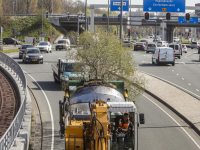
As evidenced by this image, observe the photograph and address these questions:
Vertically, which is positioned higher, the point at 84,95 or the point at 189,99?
the point at 84,95

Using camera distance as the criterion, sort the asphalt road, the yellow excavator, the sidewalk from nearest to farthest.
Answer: the yellow excavator < the asphalt road < the sidewalk

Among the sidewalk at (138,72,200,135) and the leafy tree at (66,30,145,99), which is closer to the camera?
the leafy tree at (66,30,145,99)

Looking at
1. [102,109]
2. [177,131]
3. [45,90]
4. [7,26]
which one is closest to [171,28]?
[7,26]

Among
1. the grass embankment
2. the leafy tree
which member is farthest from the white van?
the grass embankment

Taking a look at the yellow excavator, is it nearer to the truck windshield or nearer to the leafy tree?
the leafy tree

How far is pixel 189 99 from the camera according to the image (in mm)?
21594

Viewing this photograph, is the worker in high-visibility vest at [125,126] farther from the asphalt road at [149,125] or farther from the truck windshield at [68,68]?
the truck windshield at [68,68]

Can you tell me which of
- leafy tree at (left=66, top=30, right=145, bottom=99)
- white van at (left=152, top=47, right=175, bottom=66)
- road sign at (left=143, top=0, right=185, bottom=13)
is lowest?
white van at (left=152, top=47, right=175, bottom=66)

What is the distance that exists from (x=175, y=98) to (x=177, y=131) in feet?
20.7

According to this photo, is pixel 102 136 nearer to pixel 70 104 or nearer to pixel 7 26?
pixel 70 104

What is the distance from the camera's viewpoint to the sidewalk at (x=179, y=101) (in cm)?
1739

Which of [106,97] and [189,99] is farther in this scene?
[189,99]

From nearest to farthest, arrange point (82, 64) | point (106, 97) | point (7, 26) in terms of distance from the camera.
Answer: point (106, 97)
point (82, 64)
point (7, 26)

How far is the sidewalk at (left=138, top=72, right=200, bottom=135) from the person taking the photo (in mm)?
17391
